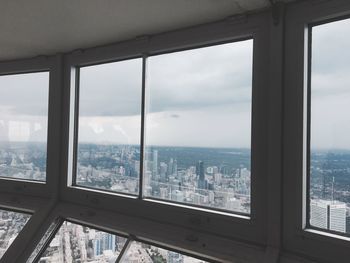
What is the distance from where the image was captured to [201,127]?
104 inches

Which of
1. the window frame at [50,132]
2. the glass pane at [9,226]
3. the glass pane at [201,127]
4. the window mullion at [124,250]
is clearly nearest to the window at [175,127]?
the glass pane at [201,127]

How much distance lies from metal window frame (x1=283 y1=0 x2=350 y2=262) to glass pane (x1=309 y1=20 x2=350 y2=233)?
0.15 ft

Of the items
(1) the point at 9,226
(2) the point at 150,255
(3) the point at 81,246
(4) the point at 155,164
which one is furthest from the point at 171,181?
(1) the point at 9,226

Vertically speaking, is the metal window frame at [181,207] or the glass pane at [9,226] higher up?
the metal window frame at [181,207]

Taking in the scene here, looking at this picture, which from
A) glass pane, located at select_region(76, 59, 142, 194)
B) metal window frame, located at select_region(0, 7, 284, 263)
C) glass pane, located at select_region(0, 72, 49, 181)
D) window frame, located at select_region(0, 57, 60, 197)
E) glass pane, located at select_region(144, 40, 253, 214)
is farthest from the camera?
glass pane, located at select_region(0, 72, 49, 181)

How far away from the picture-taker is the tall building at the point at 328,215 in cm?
196

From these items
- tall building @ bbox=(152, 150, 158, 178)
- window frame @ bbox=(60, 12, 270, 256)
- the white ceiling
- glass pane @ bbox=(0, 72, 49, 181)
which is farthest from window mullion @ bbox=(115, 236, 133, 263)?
the white ceiling

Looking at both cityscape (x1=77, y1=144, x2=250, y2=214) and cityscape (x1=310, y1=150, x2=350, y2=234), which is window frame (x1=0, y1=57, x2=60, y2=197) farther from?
cityscape (x1=310, y1=150, x2=350, y2=234)

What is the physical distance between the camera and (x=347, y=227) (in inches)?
75.9

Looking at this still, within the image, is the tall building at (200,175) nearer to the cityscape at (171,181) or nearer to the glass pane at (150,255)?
the cityscape at (171,181)

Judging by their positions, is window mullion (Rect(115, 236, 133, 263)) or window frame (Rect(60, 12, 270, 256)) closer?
window frame (Rect(60, 12, 270, 256))

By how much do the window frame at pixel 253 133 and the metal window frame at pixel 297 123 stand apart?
5.9 inches

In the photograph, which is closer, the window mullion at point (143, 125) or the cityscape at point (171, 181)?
the cityscape at point (171, 181)

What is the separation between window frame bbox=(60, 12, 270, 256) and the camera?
2.26 metres
